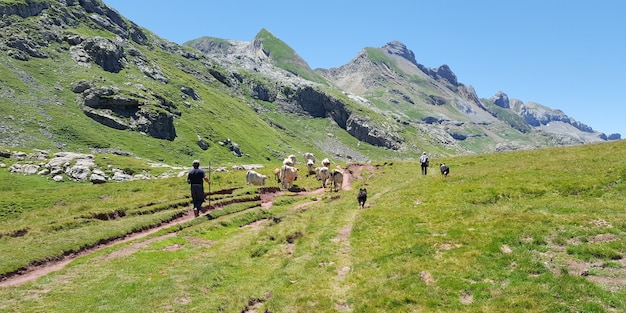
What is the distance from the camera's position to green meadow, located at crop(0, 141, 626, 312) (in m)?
15.8

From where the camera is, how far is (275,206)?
152 ft

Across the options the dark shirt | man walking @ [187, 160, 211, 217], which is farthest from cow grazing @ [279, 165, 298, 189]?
the dark shirt

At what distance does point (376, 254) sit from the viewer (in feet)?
71.3

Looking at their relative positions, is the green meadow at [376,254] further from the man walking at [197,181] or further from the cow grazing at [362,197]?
the man walking at [197,181]

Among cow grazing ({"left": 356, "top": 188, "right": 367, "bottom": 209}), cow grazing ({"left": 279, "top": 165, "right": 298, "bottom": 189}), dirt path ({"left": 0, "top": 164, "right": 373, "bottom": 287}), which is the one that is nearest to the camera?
dirt path ({"left": 0, "top": 164, "right": 373, "bottom": 287})

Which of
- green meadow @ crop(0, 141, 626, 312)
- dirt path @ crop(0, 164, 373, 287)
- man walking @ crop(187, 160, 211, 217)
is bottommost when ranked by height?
dirt path @ crop(0, 164, 373, 287)

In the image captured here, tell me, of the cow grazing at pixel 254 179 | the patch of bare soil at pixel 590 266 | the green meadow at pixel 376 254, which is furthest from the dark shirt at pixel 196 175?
the cow grazing at pixel 254 179

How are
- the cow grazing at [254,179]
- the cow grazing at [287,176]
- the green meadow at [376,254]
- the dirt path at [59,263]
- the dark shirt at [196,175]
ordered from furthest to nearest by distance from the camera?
the cow grazing at [254,179]
the cow grazing at [287,176]
the dark shirt at [196,175]
the dirt path at [59,263]
the green meadow at [376,254]

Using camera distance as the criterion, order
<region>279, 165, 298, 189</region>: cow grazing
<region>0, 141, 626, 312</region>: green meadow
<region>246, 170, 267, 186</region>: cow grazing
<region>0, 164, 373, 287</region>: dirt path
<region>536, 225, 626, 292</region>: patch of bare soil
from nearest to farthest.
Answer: <region>536, 225, 626, 292</region>: patch of bare soil
<region>0, 141, 626, 312</region>: green meadow
<region>0, 164, 373, 287</region>: dirt path
<region>279, 165, 298, 189</region>: cow grazing
<region>246, 170, 267, 186</region>: cow grazing

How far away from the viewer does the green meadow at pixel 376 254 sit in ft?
51.7

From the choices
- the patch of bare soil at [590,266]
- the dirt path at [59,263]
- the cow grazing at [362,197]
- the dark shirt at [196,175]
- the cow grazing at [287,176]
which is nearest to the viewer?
the patch of bare soil at [590,266]

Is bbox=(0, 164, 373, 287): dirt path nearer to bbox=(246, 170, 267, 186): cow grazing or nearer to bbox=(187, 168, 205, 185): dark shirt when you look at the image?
bbox=(187, 168, 205, 185): dark shirt

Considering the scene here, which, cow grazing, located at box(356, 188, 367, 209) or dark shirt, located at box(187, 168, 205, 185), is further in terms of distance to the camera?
cow grazing, located at box(356, 188, 367, 209)

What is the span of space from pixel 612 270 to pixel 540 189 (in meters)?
17.2
